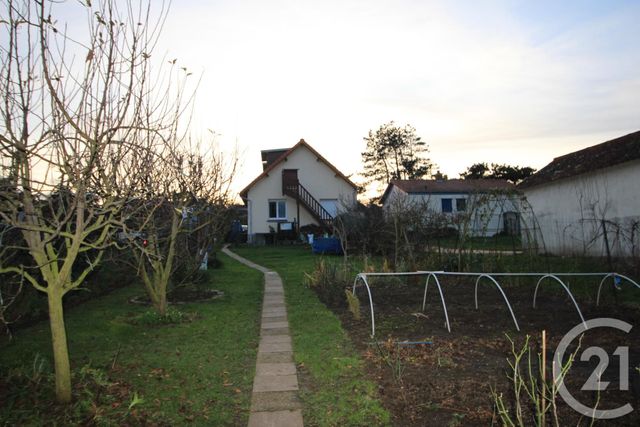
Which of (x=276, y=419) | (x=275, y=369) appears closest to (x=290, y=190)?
(x=275, y=369)

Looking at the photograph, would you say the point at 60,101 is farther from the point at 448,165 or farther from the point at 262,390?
the point at 448,165

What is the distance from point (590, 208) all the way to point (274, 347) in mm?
15091

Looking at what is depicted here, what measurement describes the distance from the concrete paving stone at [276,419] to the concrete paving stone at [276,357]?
63.4 inches

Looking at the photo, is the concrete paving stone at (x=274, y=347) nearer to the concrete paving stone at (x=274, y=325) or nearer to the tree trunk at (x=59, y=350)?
the concrete paving stone at (x=274, y=325)

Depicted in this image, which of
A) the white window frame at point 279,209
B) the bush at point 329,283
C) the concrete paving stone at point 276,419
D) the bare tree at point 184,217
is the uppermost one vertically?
the white window frame at point 279,209

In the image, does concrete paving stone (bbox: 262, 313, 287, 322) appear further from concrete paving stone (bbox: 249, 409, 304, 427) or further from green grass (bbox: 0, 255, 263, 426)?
concrete paving stone (bbox: 249, 409, 304, 427)

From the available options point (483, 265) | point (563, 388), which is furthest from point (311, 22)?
point (483, 265)

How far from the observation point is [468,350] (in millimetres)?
5723

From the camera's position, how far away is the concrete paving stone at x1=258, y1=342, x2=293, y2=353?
616cm

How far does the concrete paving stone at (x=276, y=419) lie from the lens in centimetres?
380

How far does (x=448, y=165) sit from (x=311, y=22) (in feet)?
177

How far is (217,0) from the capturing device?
622 centimetres

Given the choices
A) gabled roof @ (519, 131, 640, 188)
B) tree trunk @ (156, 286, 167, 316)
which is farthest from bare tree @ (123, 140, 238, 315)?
gabled roof @ (519, 131, 640, 188)

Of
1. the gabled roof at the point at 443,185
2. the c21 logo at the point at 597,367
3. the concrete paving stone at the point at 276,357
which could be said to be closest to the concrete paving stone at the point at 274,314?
the concrete paving stone at the point at 276,357
